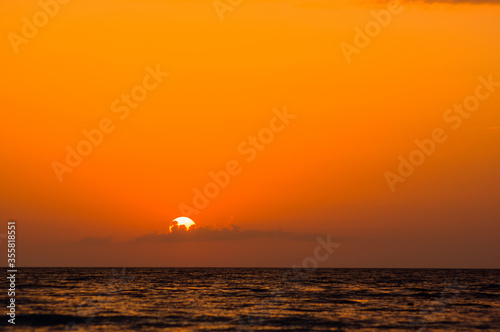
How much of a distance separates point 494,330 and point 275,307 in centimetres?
2488

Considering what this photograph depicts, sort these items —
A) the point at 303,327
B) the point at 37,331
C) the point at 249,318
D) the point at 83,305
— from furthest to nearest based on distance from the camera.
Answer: the point at 83,305, the point at 249,318, the point at 303,327, the point at 37,331

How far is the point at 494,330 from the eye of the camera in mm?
49656

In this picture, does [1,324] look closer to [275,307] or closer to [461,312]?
[275,307]

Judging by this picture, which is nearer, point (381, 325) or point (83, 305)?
point (381, 325)

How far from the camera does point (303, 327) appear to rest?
51.4m

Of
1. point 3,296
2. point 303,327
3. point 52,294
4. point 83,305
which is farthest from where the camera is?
point 52,294

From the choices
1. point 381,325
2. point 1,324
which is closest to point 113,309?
point 1,324

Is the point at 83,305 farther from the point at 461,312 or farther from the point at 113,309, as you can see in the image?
the point at 461,312

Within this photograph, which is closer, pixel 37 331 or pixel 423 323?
pixel 37 331

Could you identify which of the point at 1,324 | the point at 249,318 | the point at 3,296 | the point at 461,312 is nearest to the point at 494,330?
the point at 461,312

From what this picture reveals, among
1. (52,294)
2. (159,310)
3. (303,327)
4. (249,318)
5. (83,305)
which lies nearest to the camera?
(303,327)

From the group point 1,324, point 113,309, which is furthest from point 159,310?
point 1,324

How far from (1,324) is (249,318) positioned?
2082cm

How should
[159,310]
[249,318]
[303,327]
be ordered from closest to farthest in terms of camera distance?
[303,327], [249,318], [159,310]
